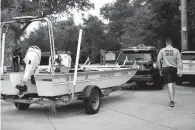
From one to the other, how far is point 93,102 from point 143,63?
5118 mm

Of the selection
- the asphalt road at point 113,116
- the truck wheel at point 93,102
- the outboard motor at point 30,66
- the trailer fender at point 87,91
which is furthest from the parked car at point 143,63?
the outboard motor at point 30,66

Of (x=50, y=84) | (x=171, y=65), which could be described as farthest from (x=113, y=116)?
(x=171, y=65)

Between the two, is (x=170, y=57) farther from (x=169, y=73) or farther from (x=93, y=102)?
(x=93, y=102)

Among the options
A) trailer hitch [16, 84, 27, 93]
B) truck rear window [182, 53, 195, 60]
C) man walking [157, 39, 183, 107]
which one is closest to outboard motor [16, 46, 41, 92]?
trailer hitch [16, 84, 27, 93]

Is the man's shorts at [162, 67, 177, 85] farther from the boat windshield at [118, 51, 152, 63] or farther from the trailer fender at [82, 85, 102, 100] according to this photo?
the boat windshield at [118, 51, 152, 63]

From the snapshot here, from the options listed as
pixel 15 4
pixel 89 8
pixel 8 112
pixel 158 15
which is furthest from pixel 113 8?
pixel 8 112

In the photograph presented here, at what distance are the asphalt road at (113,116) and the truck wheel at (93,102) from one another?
17cm

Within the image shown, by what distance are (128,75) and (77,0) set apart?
15867 mm

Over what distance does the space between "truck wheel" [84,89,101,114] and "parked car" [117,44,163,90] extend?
429cm

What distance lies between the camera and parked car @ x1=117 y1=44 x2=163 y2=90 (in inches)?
513

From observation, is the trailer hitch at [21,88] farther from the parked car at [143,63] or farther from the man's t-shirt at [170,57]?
the parked car at [143,63]

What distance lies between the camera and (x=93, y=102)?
27.8 feet

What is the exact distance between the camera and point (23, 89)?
25.9 feet

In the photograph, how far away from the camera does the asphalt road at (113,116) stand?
23.0 feet
